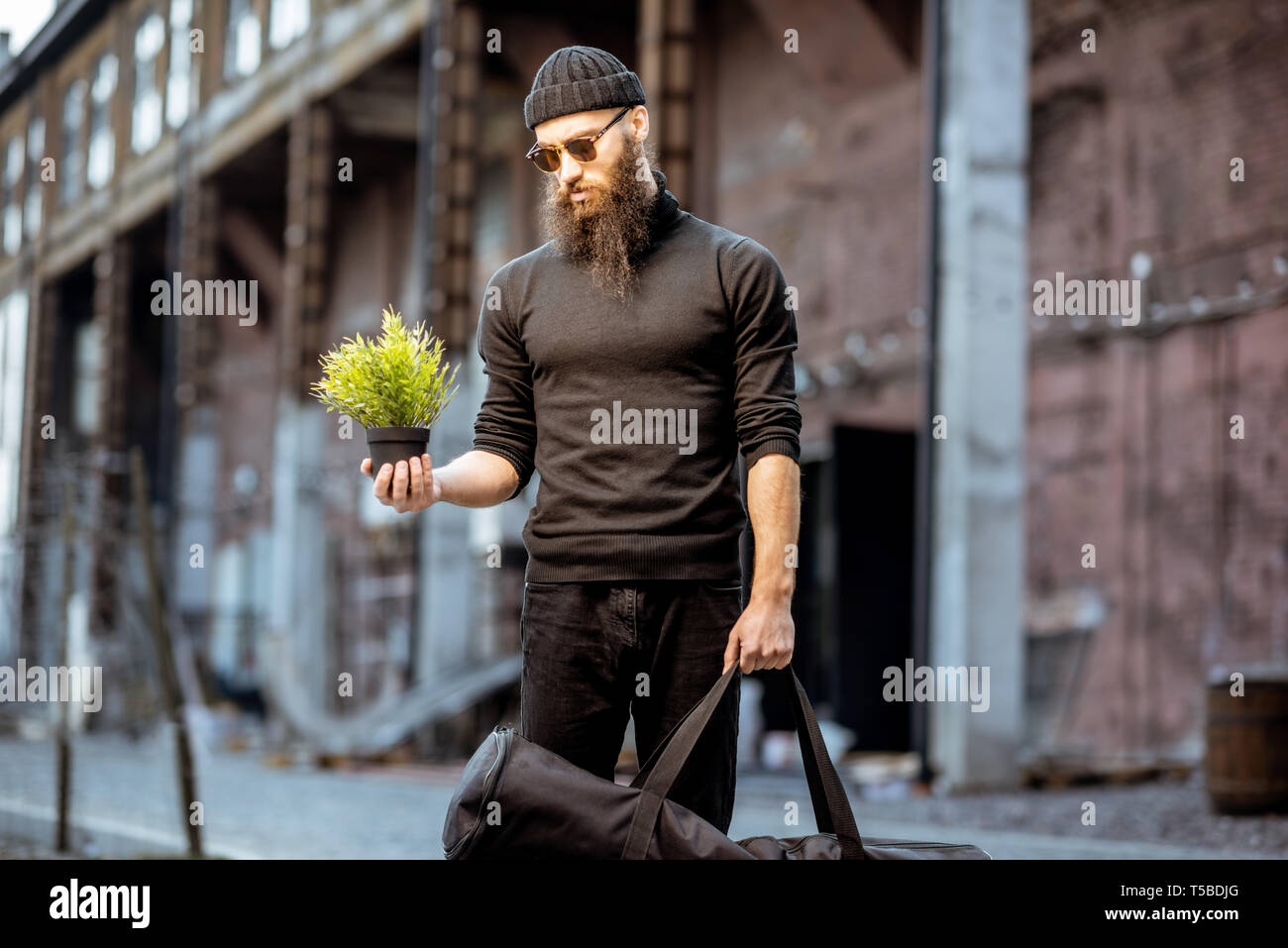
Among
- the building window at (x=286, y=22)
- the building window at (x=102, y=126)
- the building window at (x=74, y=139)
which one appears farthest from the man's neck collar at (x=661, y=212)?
the building window at (x=74, y=139)

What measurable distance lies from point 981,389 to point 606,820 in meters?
8.22

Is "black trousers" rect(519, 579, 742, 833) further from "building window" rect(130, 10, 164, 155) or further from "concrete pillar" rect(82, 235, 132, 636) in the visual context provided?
"building window" rect(130, 10, 164, 155)

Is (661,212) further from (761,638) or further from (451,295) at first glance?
(451,295)

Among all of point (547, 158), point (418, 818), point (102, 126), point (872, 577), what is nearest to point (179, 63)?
point (102, 126)

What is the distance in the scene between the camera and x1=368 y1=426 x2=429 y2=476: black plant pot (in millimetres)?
2840

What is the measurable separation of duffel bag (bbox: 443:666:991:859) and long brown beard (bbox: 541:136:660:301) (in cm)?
94

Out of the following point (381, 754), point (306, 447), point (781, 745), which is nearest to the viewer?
point (781, 745)

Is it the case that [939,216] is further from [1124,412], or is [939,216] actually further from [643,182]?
[643,182]

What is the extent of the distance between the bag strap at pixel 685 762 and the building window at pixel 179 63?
25.3m

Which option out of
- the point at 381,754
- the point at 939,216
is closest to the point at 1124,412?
the point at 939,216

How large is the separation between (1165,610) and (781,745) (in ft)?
11.4

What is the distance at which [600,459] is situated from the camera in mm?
3047

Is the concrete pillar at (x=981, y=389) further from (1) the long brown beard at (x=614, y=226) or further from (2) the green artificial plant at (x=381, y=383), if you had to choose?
(2) the green artificial plant at (x=381, y=383)

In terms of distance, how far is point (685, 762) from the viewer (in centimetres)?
272
